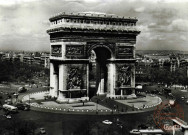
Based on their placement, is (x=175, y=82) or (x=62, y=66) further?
(x=175, y=82)

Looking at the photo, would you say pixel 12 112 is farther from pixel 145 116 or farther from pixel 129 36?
pixel 129 36

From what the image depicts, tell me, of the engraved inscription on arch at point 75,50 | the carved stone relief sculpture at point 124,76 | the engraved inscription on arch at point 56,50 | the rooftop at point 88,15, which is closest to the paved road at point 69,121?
the carved stone relief sculpture at point 124,76

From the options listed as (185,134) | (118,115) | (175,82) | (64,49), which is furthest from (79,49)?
(175,82)

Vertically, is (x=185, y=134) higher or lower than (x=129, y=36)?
lower

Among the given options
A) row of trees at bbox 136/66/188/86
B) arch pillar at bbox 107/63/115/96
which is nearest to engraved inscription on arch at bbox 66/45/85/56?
arch pillar at bbox 107/63/115/96

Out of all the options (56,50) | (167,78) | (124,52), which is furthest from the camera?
(167,78)

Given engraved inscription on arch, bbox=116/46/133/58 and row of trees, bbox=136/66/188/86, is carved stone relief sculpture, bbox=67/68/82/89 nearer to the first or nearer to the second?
engraved inscription on arch, bbox=116/46/133/58

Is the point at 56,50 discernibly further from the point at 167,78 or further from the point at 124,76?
the point at 167,78

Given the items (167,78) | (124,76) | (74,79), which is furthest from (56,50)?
(167,78)
